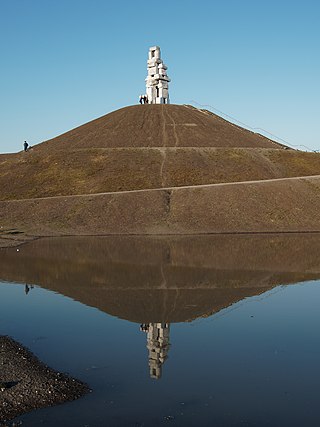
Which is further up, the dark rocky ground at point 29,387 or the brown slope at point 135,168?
the brown slope at point 135,168

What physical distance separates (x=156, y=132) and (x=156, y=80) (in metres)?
27.8

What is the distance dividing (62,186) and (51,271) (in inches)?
1894

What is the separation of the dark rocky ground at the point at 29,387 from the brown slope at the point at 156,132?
317 ft

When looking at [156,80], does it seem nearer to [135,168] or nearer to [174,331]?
[135,168]

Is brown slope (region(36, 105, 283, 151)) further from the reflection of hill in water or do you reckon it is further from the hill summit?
the reflection of hill in water

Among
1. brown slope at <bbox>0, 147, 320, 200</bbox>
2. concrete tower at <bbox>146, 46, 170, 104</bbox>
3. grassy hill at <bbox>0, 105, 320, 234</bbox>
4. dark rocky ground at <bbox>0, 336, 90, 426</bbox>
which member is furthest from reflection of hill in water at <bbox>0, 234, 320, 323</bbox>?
concrete tower at <bbox>146, 46, 170, 104</bbox>

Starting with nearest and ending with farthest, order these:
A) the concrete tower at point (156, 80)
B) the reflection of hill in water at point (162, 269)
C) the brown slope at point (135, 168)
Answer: the reflection of hill in water at point (162, 269)
the brown slope at point (135, 168)
the concrete tower at point (156, 80)

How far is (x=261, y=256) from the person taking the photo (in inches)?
1890

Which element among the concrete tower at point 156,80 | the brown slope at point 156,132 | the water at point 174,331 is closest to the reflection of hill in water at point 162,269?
the water at point 174,331

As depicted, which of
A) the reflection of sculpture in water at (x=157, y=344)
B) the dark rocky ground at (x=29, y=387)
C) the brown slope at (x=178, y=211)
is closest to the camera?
the dark rocky ground at (x=29, y=387)

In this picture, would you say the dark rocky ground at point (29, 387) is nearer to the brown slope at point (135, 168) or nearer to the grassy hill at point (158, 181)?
the grassy hill at point (158, 181)

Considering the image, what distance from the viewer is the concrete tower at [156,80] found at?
141 metres

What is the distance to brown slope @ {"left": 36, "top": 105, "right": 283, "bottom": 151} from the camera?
118688 millimetres

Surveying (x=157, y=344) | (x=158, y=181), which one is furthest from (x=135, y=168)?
(x=157, y=344)
